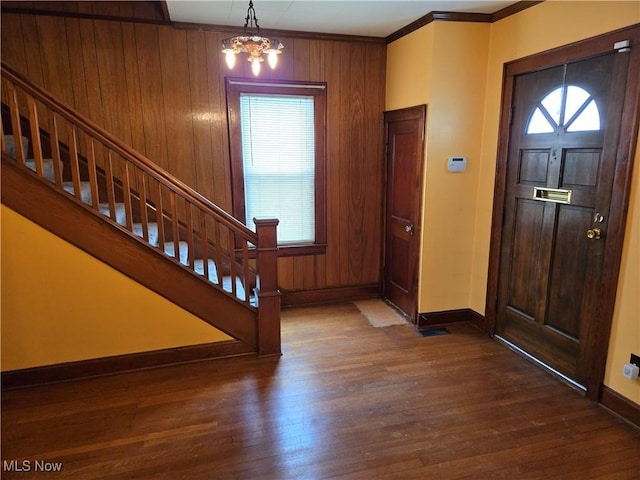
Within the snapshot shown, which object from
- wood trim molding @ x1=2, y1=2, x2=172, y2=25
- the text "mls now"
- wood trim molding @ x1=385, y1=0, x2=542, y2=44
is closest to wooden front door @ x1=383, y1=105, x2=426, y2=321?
wood trim molding @ x1=385, y1=0, x2=542, y2=44

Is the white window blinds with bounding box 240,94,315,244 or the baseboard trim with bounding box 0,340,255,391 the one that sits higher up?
the white window blinds with bounding box 240,94,315,244

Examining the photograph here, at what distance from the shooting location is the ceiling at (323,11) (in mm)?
2938

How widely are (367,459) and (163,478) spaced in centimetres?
100

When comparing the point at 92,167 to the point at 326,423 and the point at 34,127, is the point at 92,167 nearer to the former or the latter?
the point at 34,127

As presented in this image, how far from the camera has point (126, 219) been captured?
8.72 ft

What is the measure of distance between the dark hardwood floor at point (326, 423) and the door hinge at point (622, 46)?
209cm

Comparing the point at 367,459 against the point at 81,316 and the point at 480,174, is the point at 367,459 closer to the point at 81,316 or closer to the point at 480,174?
the point at 81,316

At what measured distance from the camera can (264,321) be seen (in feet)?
10.1

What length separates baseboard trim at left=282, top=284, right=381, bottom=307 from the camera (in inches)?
164

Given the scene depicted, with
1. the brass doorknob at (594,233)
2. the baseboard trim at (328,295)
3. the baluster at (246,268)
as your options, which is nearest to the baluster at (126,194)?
the baluster at (246,268)

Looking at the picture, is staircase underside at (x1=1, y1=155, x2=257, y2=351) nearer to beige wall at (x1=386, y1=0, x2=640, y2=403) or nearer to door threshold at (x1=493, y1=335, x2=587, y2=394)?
beige wall at (x1=386, y1=0, x2=640, y2=403)

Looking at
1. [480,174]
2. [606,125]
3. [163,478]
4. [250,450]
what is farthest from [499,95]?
[163,478]

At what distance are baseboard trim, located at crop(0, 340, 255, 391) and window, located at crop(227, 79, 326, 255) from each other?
129 centimetres

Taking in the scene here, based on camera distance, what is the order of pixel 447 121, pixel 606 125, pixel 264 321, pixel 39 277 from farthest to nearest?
pixel 447 121 → pixel 264 321 → pixel 39 277 → pixel 606 125
